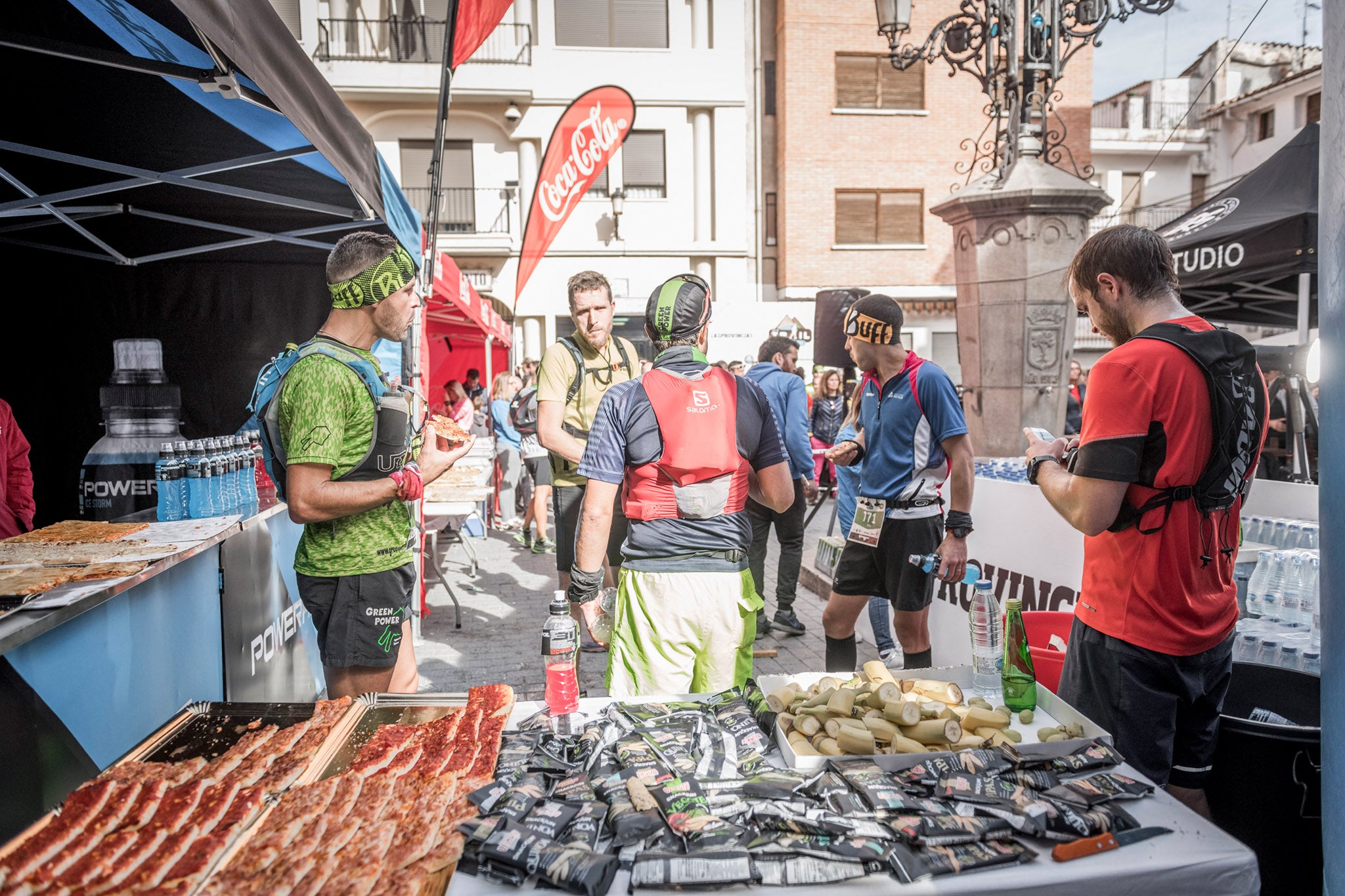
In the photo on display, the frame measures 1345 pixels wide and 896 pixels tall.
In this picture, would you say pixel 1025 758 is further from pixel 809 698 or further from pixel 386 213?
pixel 386 213

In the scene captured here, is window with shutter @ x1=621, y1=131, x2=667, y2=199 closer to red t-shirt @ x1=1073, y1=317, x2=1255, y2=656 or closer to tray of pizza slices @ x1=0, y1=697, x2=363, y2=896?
red t-shirt @ x1=1073, y1=317, x2=1255, y2=656

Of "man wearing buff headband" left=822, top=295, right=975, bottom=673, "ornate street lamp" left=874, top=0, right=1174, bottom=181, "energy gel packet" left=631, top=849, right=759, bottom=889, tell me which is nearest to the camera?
"energy gel packet" left=631, top=849, right=759, bottom=889

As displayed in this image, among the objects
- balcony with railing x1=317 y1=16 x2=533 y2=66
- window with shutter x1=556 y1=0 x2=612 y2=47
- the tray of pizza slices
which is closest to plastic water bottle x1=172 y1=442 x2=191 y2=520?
the tray of pizza slices

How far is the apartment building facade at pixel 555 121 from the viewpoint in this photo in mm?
21938

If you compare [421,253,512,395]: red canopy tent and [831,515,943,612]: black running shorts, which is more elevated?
[421,253,512,395]: red canopy tent

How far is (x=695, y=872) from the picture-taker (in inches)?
62.0

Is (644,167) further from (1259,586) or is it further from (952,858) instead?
(952,858)

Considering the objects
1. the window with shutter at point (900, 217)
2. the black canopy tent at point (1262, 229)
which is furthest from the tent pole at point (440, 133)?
the window with shutter at point (900, 217)

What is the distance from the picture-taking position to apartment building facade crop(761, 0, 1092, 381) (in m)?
24.0

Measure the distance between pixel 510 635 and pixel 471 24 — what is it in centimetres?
437

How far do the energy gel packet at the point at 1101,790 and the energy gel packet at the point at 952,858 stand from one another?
23 centimetres

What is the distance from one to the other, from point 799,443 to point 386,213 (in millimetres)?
3544

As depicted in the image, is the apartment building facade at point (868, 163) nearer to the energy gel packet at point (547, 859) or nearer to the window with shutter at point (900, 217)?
the window with shutter at point (900, 217)

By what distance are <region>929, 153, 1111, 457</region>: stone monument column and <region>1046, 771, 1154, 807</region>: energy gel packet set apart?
227 inches
